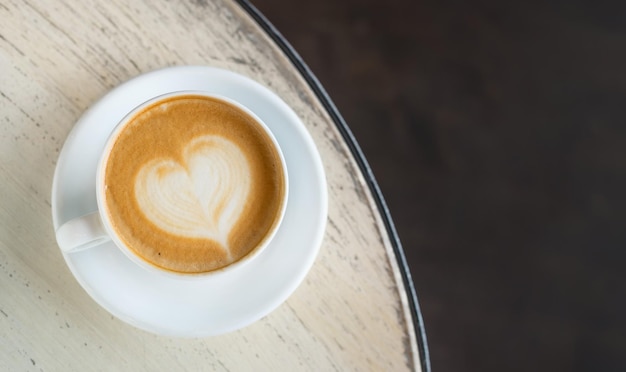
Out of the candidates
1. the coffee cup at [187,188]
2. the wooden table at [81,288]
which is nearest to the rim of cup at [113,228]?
the coffee cup at [187,188]

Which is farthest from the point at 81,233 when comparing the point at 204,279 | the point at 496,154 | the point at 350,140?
the point at 496,154

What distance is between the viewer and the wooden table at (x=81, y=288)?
786 millimetres

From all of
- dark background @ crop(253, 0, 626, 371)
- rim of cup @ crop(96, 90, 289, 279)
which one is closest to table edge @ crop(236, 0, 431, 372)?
rim of cup @ crop(96, 90, 289, 279)

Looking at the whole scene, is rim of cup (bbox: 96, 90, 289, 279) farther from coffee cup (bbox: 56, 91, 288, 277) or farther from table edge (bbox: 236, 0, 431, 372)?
table edge (bbox: 236, 0, 431, 372)

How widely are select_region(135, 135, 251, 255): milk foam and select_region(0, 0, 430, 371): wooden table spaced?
13 cm

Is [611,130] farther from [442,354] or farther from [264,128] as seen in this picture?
[264,128]

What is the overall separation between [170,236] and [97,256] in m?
0.09

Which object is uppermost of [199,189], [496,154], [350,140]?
[199,189]

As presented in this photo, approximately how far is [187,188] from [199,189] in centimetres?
1

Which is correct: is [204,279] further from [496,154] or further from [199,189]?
[496,154]

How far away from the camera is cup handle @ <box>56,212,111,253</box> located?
71cm

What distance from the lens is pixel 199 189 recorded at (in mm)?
744

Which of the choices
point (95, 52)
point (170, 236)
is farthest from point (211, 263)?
point (95, 52)

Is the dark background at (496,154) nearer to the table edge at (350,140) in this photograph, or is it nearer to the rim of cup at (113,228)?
the table edge at (350,140)
